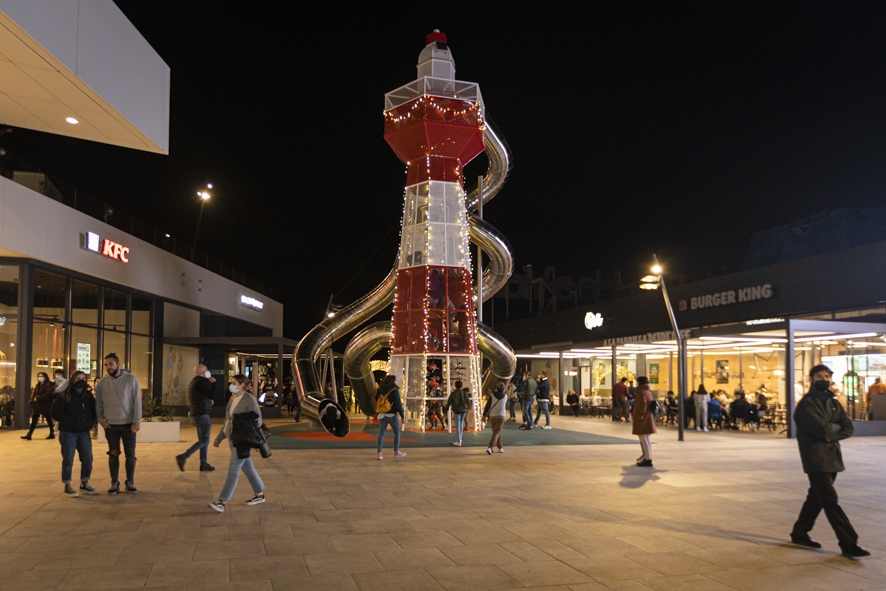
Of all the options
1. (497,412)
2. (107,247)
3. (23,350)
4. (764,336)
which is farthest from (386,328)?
(764,336)

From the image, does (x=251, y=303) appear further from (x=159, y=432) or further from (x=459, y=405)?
(x=459, y=405)

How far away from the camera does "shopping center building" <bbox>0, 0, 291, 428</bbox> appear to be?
46.8 ft

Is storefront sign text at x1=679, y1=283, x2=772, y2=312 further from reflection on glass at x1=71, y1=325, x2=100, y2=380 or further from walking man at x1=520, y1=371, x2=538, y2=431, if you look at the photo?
reflection on glass at x1=71, y1=325, x2=100, y2=380

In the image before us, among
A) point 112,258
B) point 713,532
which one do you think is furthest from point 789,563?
point 112,258

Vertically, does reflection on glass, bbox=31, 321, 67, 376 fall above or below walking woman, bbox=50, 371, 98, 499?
above

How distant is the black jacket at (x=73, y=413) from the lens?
9109 millimetres

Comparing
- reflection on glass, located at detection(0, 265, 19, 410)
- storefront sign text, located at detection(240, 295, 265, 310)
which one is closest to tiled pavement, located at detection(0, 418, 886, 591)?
reflection on glass, located at detection(0, 265, 19, 410)

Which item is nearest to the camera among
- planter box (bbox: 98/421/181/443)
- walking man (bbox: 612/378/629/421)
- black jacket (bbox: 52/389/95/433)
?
black jacket (bbox: 52/389/95/433)

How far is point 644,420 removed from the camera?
12875 millimetres

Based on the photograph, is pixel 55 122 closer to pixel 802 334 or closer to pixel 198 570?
pixel 198 570

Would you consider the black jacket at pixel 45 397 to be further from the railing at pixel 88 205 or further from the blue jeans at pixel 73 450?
the blue jeans at pixel 73 450

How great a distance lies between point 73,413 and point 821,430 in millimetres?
8228

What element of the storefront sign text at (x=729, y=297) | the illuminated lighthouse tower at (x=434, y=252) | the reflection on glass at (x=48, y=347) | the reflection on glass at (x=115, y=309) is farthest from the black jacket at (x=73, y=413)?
the storefront sign text at (x=729, y=297)

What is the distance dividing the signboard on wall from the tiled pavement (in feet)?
34.8
